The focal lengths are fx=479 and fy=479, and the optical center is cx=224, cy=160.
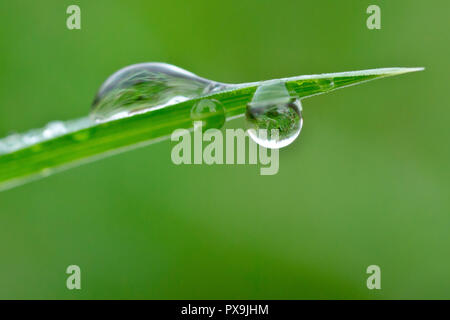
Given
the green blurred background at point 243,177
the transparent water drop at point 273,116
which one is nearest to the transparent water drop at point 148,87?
the transparent water drop at point 273,116

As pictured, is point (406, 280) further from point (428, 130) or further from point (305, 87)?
point (305, 87)

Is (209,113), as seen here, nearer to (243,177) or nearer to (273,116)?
(273,116)

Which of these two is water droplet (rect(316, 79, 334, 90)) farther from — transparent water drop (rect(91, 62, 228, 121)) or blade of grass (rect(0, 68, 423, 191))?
transparent water drop (rect(91, 62, 228, 121))

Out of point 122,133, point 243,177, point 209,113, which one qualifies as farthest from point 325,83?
point 243,177

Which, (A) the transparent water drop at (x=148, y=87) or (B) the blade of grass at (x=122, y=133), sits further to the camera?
(A) the transparent water drop at (x=148, y=87)

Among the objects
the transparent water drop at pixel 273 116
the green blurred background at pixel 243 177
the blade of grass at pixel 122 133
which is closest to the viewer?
the blade of grass at pixel 122 133

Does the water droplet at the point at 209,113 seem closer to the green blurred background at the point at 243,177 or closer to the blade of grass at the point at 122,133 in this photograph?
the blade of grass at the point at 122,133

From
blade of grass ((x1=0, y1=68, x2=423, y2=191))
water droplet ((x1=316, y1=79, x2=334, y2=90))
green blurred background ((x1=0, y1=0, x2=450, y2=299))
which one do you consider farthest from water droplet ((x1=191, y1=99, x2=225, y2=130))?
green blurred background ((x1=0, y1=0, x2=450, y2=299))
